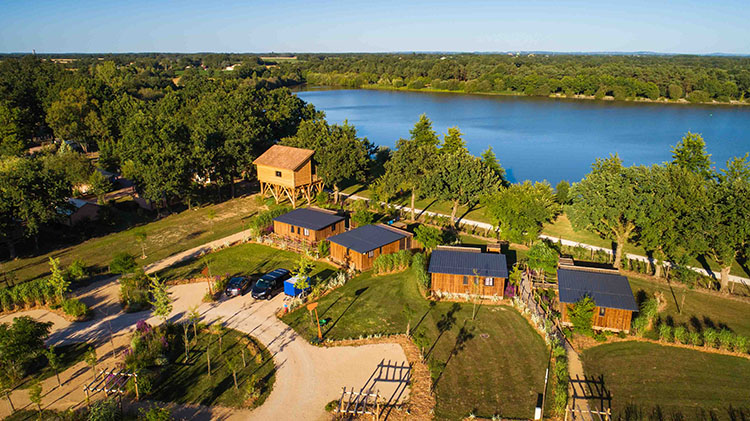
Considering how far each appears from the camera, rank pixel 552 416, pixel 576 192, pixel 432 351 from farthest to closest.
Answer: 1. pixel 576 192
2. pixel 432 351
3. pixel 552 416

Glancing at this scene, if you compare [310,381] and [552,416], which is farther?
[310,381]

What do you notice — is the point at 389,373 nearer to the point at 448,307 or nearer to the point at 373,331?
the point at 373,331

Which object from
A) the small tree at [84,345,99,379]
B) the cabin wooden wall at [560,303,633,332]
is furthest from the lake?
the small tree at [84,345,99,379]

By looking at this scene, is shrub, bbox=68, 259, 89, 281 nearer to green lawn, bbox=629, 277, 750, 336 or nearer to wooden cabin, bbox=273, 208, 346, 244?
wooden cabin, bbox=273, 208, 346, 244

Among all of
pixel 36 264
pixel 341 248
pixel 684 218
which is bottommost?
pixel 36 264

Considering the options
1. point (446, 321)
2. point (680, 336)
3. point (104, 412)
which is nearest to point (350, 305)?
point (446, 321)

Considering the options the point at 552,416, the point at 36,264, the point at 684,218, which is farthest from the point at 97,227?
the point at 684,218

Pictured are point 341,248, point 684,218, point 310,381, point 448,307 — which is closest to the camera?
point 310,381

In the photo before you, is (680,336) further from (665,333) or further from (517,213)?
(517,213)
